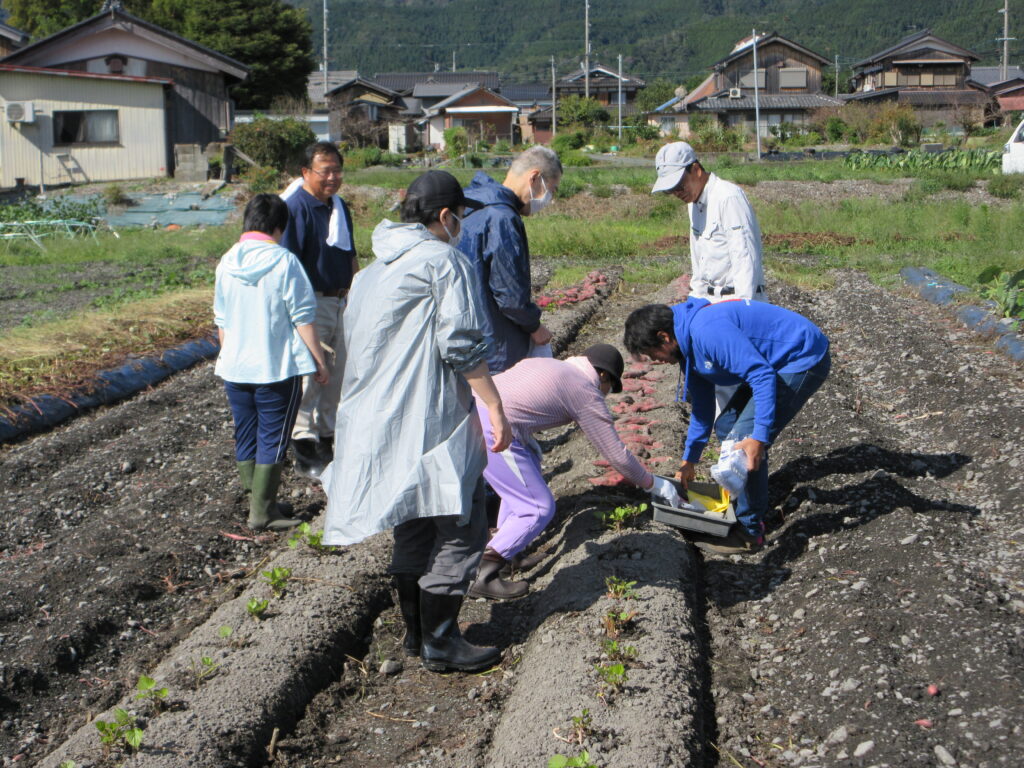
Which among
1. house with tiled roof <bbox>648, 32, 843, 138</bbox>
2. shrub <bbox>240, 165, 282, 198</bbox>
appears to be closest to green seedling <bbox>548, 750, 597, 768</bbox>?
shrub <bbox>240, 165, 282, 198</bbox>

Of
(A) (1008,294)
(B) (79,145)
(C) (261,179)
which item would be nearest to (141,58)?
(B) (79,145)

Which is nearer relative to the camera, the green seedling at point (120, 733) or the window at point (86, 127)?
the green seedling at point (120, 733)

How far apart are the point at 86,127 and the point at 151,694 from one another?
23.5 metres

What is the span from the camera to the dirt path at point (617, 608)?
9.84ft

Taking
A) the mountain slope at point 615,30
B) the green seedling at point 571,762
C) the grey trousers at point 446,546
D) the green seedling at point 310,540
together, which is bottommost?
the green seedling at point 571,762

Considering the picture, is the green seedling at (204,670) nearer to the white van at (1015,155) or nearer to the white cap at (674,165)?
the white cap at (674,165)

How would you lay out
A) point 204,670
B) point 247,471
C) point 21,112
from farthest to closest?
point 21,112 < point 247,471 < point 204,670

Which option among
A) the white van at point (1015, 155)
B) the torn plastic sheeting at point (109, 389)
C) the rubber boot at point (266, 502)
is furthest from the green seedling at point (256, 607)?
the white van at point (1015, 155)

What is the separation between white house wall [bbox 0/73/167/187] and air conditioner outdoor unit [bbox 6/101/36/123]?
0.21 metres

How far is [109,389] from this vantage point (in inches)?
288

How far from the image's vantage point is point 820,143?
41125 mm

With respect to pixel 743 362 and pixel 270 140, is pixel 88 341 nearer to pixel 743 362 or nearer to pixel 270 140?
pixel 743 362

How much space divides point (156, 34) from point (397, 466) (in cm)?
2617

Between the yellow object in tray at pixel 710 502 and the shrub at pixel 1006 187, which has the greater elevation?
the shrub at pixel 1006 187
